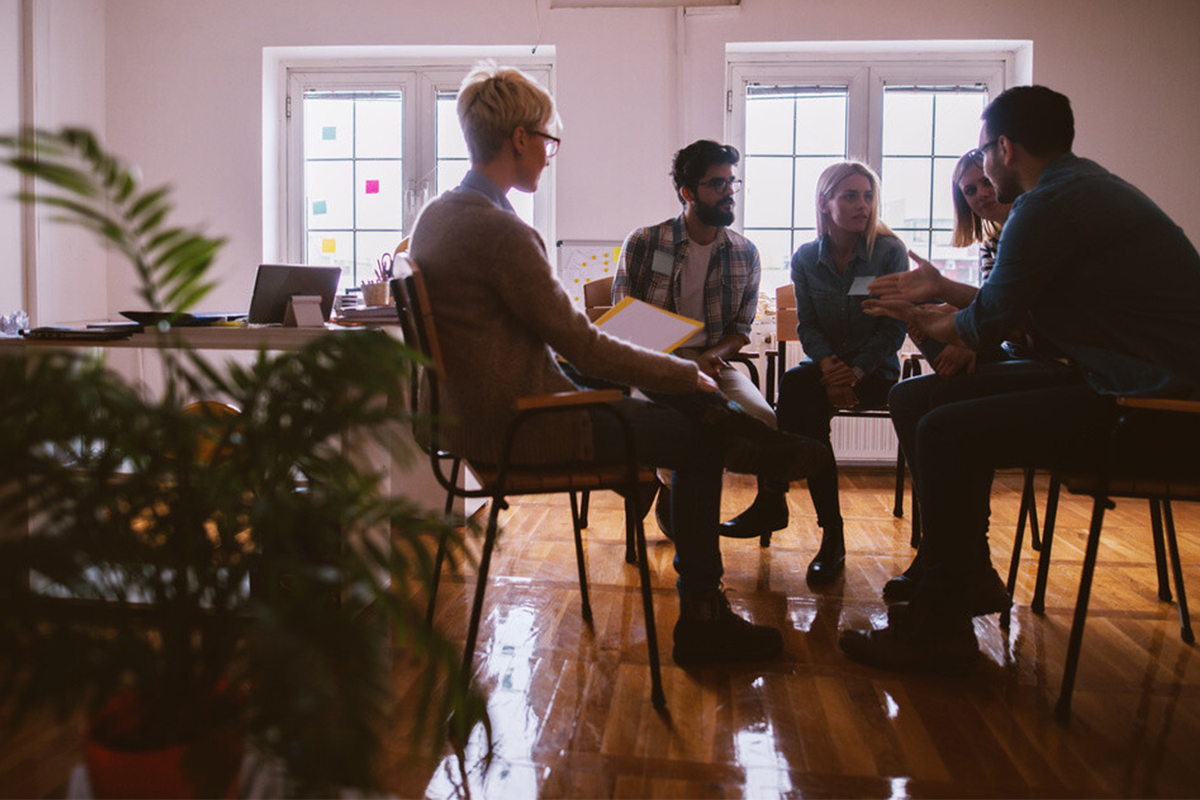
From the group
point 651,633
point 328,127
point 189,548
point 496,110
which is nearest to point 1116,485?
point 651,633

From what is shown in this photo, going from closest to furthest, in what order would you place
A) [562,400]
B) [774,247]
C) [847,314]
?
[562,400] < [847,314] < [774,247]

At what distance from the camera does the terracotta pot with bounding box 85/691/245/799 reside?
92 centimetres

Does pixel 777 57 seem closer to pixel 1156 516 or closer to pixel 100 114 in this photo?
pixel 1156 516

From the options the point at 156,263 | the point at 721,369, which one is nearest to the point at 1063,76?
the point at 721,369

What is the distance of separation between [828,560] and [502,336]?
141cm

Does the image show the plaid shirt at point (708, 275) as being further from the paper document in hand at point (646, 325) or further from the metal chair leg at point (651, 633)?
the metal chair leg at point (651, 633)

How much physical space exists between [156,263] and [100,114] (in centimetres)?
451

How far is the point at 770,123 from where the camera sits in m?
4.74

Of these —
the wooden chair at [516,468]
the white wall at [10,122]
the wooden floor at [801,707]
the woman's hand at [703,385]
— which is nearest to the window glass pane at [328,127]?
the white wall at [10,122]

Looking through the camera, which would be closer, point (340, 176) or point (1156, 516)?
point (1156, 516)

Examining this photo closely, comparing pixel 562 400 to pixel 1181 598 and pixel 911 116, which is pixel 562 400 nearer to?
pixel 1181 598

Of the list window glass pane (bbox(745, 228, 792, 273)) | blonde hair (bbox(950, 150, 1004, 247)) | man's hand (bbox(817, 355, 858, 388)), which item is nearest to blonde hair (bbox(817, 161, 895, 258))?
blonde hair (bbox(950, 150, 1004, 247))

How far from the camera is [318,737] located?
767 millimetres

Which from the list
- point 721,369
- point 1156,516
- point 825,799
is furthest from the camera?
point 721,369
